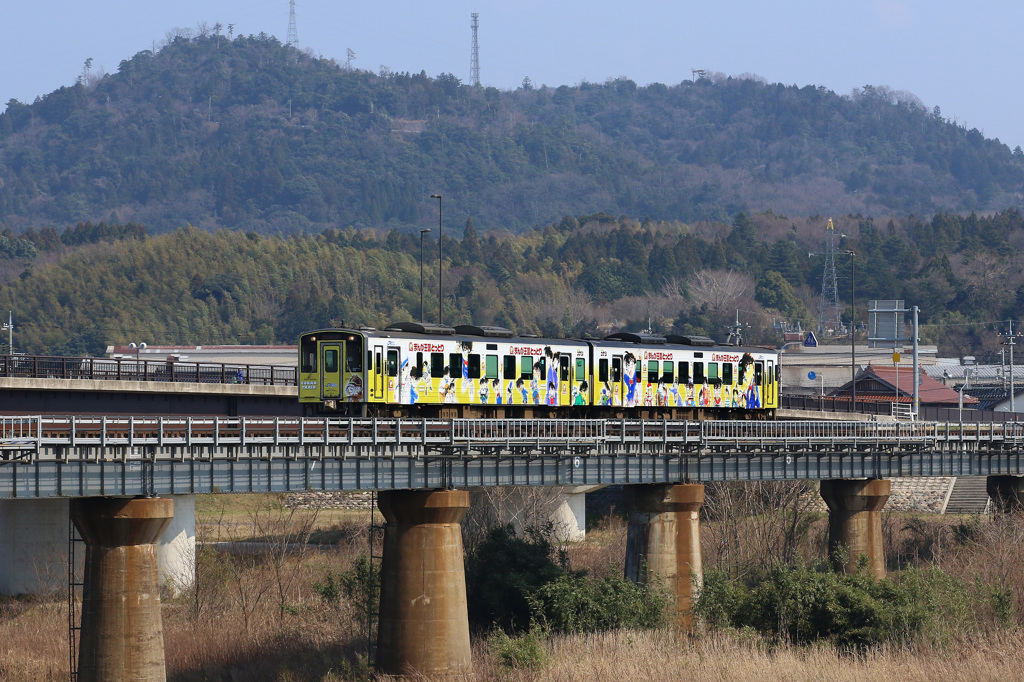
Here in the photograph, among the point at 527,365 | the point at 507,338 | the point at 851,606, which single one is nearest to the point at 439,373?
the point at 507,338

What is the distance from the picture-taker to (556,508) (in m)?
80.6

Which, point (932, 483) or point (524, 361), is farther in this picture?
point (932, 483)

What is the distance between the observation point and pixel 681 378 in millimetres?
60250

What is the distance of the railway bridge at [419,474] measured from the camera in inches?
1521

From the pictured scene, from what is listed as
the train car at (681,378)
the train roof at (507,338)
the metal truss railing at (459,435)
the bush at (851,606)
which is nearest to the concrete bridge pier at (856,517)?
the metal truss railing at (459,435)

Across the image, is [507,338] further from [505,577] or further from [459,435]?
[505,577]

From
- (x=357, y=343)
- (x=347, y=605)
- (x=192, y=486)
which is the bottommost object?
(x=347, y=605)

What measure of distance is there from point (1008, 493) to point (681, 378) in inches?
845

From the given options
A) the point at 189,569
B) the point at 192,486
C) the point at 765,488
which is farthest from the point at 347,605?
the point at 765,488

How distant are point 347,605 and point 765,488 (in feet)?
104

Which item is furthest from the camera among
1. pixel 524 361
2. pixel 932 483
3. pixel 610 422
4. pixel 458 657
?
pixel 932 483

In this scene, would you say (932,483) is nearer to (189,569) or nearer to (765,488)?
(765,488)

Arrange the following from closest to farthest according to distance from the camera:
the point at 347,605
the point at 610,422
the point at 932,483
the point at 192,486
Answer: the point at 192,486 → the point at 610,422 → the point at 347,605 → the point at 932,483

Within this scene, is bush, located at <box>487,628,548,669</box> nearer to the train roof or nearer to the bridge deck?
the bridge deck
